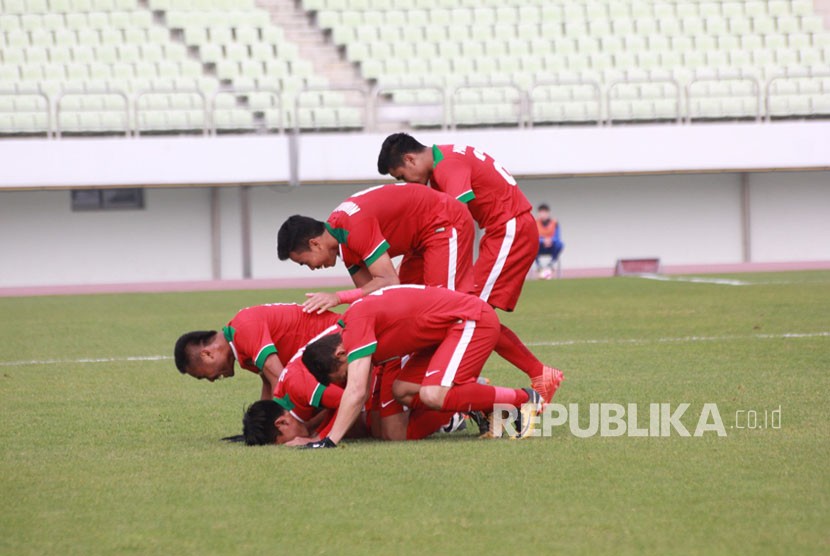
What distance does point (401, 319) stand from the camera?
6.43m

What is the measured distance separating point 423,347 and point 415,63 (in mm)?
22236

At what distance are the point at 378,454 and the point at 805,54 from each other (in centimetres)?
2562

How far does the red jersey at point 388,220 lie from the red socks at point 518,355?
0.76 metres

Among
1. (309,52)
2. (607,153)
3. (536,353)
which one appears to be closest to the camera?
(536,353)

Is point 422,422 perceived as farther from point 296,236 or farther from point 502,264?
point 502,264

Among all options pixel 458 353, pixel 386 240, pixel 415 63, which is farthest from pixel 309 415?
pixel 415 63

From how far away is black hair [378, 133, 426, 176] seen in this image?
298 inches

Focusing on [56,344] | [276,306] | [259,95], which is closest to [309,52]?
[259,95]

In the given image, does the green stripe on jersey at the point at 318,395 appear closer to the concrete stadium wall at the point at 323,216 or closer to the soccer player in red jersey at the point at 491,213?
the soccer player in red jersey at the point at 491,213

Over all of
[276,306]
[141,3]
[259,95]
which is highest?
[141,3]

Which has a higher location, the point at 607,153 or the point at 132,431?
the point at 607,153

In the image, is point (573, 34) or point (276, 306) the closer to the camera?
point (276, 306)

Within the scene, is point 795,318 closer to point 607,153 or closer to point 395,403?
point 395,403

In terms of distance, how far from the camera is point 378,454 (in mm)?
6270
